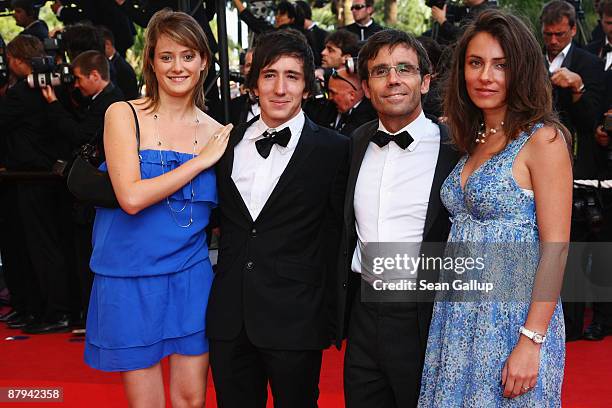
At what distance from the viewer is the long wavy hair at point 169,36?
3.02 m

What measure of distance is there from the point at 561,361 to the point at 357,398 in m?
0.69

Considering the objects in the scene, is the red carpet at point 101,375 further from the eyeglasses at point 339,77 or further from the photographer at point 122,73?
the photographer at point 122,73

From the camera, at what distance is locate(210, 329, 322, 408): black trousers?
2.92 metres

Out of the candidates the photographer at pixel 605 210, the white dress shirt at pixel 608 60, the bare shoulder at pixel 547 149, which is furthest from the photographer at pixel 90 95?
the bare shoulder at pixel 547 149

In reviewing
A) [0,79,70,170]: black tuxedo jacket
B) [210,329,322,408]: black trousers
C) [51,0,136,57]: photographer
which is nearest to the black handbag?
[210,329,322,408]: black trousers

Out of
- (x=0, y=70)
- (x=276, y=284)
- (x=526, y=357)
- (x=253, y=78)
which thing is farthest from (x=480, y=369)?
(x=0, y=70)

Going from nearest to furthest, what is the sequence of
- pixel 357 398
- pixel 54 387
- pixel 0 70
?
pixel 357 398 < pixel 54 387 < pixel 0 70

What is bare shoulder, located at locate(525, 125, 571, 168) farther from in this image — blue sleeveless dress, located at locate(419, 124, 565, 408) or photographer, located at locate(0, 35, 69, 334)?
photographer, located at locate(0, 35, 69, 334)

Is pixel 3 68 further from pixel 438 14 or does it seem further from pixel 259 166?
pixel 259 166

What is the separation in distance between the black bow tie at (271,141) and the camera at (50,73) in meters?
2.97

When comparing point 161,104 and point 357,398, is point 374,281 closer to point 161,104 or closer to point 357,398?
point 357,398

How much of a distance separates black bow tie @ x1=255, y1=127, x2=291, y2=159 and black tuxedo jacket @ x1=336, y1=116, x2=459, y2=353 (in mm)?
242

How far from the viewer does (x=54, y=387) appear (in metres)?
4.50

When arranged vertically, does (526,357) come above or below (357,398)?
above
